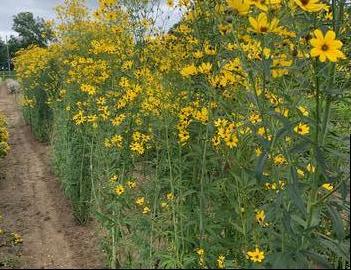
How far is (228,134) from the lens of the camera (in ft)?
9.60

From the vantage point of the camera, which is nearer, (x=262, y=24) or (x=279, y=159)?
(x=262, y=24)

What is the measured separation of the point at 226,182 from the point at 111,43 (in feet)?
7.52

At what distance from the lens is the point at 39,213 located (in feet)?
19.5

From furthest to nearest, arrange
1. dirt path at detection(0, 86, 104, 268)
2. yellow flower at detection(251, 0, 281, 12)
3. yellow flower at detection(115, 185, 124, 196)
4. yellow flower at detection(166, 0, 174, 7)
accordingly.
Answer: dirt path at detection(0, 86, 104, 268), yellow flower at detection(166, 0, 174, 7), yellow flower at detection(115, 185, 124, 196), yellow flower at detection(251, 0, 281, 12)

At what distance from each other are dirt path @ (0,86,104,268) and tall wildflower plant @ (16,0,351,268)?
0.40 metres

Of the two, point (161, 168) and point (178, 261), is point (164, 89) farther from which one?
point (178, 261)

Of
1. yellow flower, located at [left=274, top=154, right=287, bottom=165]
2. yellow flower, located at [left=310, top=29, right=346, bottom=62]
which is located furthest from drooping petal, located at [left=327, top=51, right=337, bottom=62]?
yellow flower, located at [left=274, top=154, right=287, bottom=165]

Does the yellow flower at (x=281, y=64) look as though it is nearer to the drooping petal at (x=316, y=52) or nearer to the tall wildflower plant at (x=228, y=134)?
the tall wildflower plant at (x=228, y=134)

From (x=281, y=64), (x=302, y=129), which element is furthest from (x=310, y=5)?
(x=302, y=129)

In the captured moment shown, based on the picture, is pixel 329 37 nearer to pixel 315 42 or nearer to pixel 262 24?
pixel 315 42

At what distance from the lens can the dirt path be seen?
478cm

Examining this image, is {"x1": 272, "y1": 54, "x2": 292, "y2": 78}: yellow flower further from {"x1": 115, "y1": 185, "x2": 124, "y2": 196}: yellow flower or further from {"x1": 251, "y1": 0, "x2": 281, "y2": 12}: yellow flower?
{"x1": 115, "y1": 185, "x2": 124, "y2": 196}: yellow flower

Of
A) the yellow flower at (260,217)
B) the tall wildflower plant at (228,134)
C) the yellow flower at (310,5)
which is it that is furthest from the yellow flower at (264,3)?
the yellow flower at (260,217)

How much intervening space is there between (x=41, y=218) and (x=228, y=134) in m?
3.56
